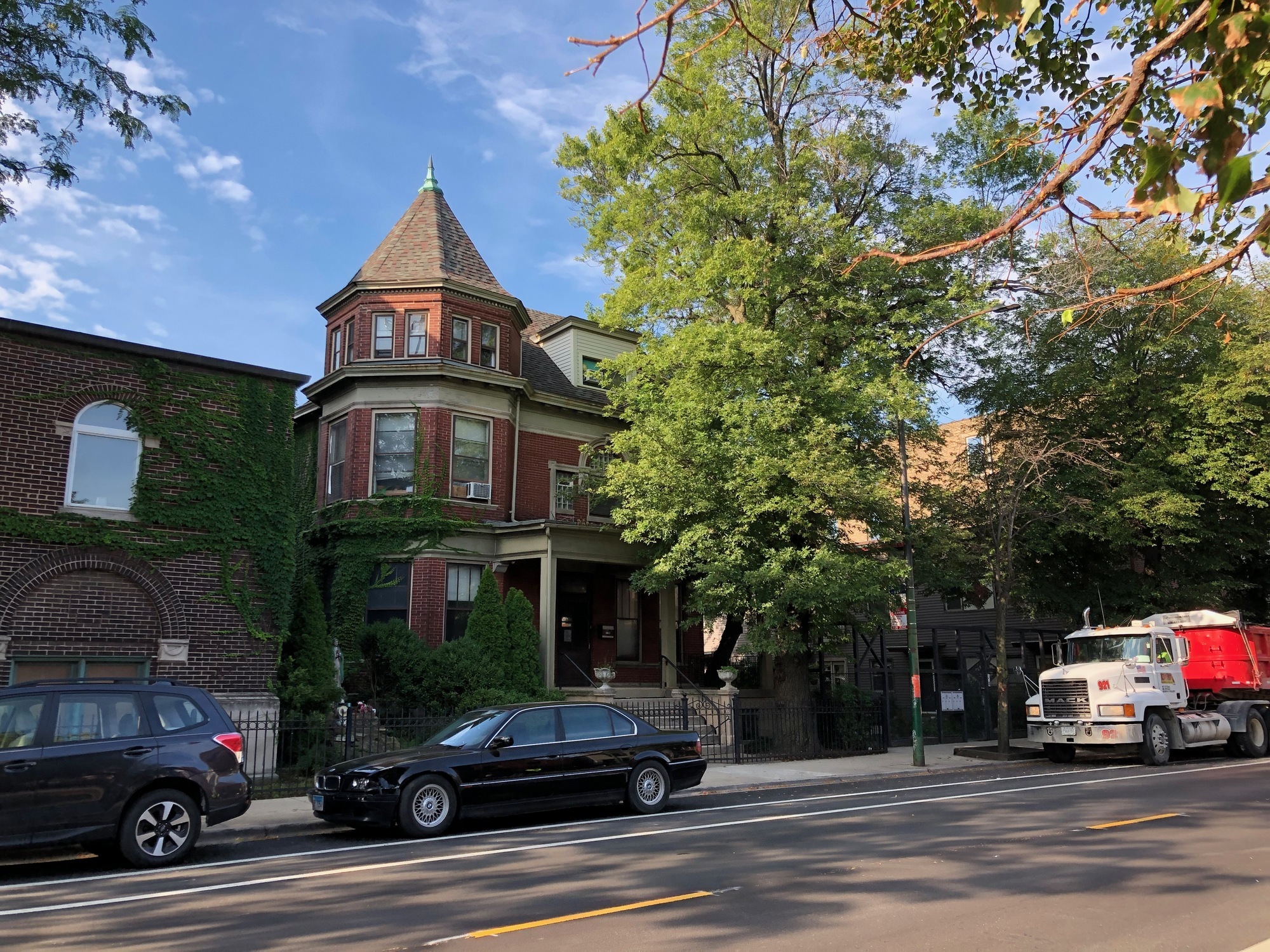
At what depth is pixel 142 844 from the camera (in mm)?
9289

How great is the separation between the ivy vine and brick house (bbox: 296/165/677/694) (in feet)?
22.8

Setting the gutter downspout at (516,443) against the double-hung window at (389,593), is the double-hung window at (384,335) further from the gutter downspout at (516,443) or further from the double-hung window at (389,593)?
the double-hung window at (389,593)

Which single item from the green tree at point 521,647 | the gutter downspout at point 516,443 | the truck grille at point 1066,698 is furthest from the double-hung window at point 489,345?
the truck grille at point 1066,698

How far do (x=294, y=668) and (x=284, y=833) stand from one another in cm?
673

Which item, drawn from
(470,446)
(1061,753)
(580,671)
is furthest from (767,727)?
(470,446)

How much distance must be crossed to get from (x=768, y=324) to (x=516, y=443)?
7731 millimetres

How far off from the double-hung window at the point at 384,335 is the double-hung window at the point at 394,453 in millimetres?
1714

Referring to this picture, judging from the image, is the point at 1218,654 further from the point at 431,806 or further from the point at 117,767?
the point at 117,767

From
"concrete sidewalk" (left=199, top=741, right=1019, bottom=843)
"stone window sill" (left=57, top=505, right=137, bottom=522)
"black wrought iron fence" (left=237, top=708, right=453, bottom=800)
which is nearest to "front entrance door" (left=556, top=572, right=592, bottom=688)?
"concrete sidewalk" (left=199, top=741, right=1019, bottom=843)

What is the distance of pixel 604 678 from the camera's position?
77.5ft

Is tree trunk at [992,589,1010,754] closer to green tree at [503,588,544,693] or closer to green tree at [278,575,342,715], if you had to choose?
green tree at [503,588,544,693]

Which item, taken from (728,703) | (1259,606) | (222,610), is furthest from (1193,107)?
(1259,606)

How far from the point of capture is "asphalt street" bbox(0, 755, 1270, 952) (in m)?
6.18

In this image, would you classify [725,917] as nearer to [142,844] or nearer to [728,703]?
[142,844]
